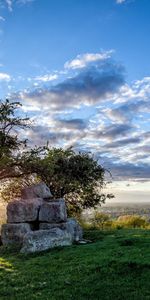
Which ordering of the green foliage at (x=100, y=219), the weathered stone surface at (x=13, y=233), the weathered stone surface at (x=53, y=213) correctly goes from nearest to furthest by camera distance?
the weathered stone surface at (x=13, y=233) → the weathered stone surface at (x=53, y=213) → the green foliage at (x=100, y=219)

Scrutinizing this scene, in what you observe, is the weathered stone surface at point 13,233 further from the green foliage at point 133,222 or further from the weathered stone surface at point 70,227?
the green foliage at point 133,222

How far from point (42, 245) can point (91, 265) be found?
418 inches

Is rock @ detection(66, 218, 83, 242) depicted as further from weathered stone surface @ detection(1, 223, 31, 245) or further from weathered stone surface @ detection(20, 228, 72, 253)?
weathered stone surface @ detection(1, 223, 31, 245)

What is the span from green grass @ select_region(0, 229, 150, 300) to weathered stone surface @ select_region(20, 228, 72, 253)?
5.75 ft

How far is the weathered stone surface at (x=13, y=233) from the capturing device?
40031mm

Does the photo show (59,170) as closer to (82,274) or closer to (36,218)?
(36,218)

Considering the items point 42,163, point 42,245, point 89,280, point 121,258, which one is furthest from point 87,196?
point 89,280

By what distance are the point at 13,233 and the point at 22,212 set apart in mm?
2706

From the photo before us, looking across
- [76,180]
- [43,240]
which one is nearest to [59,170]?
[76,180]

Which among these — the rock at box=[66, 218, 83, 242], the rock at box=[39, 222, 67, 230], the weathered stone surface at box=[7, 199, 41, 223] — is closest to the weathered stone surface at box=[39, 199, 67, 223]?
the rock at box=[39, 222, 67, 230]

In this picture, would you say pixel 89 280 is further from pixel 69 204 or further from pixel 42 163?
pixel 69 204

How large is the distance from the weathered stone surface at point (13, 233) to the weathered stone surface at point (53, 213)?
2.03m

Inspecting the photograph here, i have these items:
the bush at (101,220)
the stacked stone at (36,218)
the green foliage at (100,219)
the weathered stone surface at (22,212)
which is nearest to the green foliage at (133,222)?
the bush at (101,220)

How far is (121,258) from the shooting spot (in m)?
26.2
